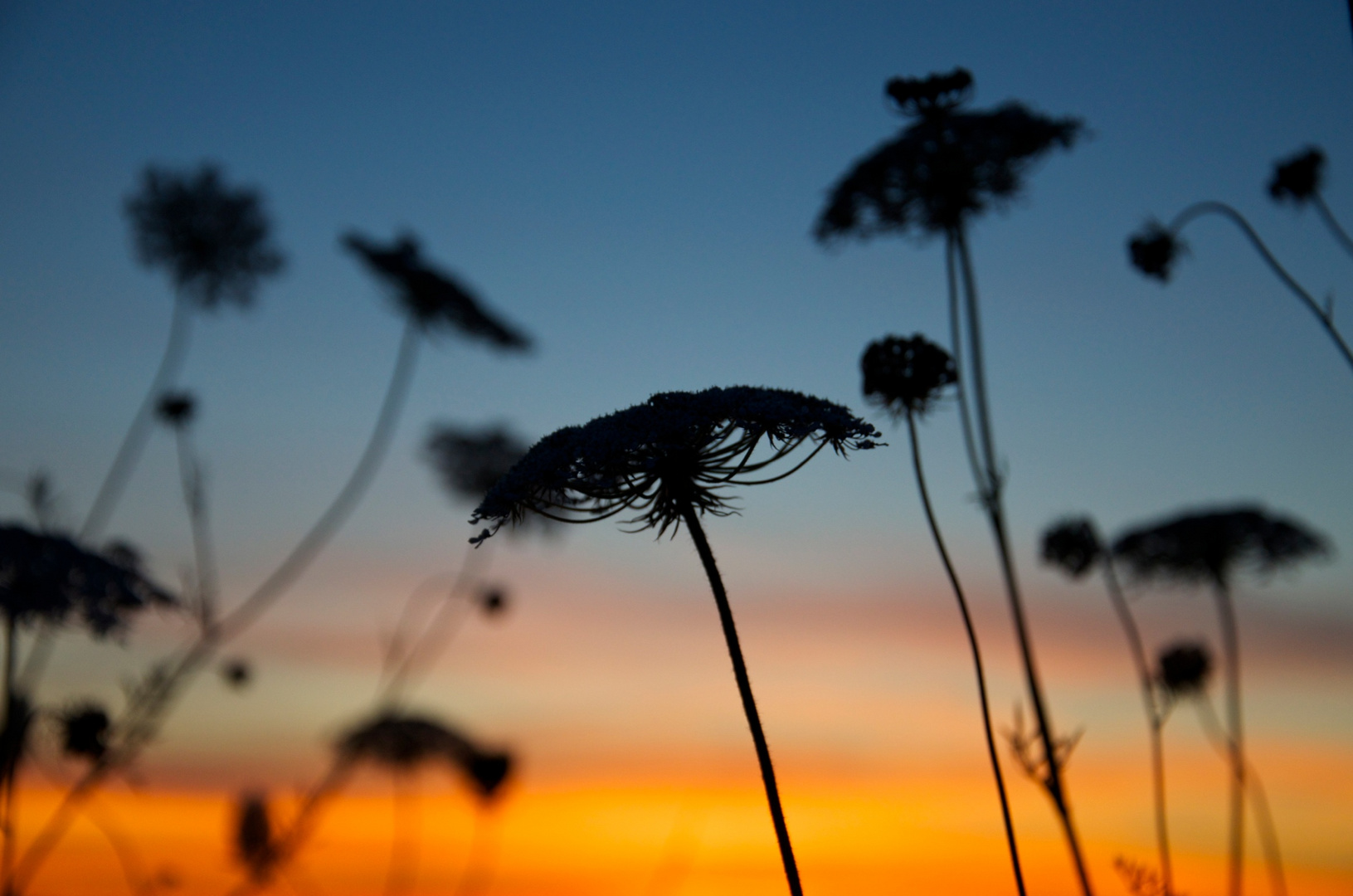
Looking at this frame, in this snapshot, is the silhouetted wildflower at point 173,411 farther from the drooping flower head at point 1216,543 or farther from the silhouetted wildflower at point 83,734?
the drooping flower head at point 1216,543

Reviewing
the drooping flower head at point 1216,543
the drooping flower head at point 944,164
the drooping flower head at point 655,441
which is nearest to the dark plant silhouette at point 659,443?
the drooping flower head at point 655,441

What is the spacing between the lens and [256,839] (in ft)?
30.0

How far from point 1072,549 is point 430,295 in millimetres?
7566

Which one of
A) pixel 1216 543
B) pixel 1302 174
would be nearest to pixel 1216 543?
pixel 1216 543

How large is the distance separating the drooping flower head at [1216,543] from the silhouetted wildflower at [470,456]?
8.80 meters

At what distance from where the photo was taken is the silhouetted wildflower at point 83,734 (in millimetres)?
7523

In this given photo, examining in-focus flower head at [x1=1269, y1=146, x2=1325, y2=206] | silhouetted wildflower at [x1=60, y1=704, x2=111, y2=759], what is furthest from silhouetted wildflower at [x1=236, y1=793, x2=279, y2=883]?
in-focus flower head at [x1=1269, y1=146, x2=1325, y2=206]

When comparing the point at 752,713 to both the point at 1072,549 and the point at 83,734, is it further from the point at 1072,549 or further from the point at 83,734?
the point at 83,734

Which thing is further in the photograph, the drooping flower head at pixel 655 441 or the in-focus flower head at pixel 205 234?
the in-focus flower head at pixel 205 234

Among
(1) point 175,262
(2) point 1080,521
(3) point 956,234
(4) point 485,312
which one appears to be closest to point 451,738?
(4) point 485,312

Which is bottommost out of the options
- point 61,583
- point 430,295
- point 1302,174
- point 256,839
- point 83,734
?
point 256,839

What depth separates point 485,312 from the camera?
1166 centimetres

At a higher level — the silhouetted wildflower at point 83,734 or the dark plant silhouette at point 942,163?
the dark plant silhouette at point 942,163

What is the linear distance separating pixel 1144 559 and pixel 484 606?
9.02m
